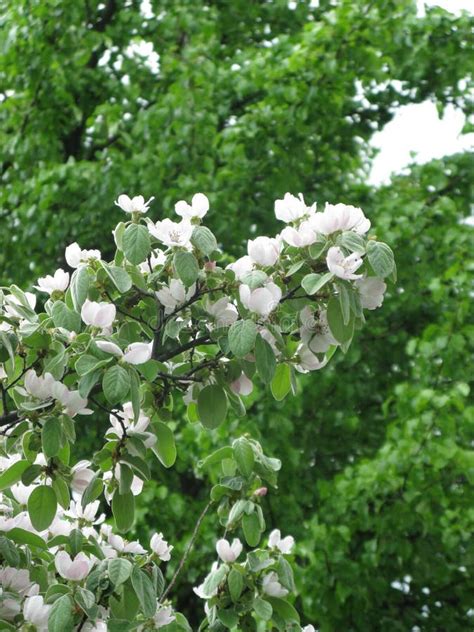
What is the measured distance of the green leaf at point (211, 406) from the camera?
6.07ft

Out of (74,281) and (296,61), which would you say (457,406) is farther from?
(74,281)

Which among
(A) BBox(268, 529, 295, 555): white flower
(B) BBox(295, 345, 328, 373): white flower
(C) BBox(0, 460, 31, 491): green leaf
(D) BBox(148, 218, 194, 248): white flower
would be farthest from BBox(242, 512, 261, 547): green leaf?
(D) BBox(148, 218, 194, 248): white flower

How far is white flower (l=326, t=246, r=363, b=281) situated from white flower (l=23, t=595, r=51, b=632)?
0.75m

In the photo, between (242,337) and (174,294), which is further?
(174,294)

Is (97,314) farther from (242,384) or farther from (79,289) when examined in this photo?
(242,384)

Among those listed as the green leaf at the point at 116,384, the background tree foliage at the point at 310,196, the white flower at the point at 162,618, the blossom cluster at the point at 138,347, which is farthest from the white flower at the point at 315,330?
the background tree foliage at the point at 310,196

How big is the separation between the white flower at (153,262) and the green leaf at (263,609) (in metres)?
0.69

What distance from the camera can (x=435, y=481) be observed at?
4.32 meters

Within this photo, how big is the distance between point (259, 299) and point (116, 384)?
28 cm

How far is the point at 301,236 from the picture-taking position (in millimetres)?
1746

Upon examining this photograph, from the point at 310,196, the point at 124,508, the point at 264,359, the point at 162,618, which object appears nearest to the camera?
the point at 264,359

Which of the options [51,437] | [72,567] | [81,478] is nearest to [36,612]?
[72,567]

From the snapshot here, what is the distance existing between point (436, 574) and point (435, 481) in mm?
560

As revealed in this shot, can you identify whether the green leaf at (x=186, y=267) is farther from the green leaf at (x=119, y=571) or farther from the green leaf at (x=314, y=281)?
the green leaf at (x=119, y=571)
